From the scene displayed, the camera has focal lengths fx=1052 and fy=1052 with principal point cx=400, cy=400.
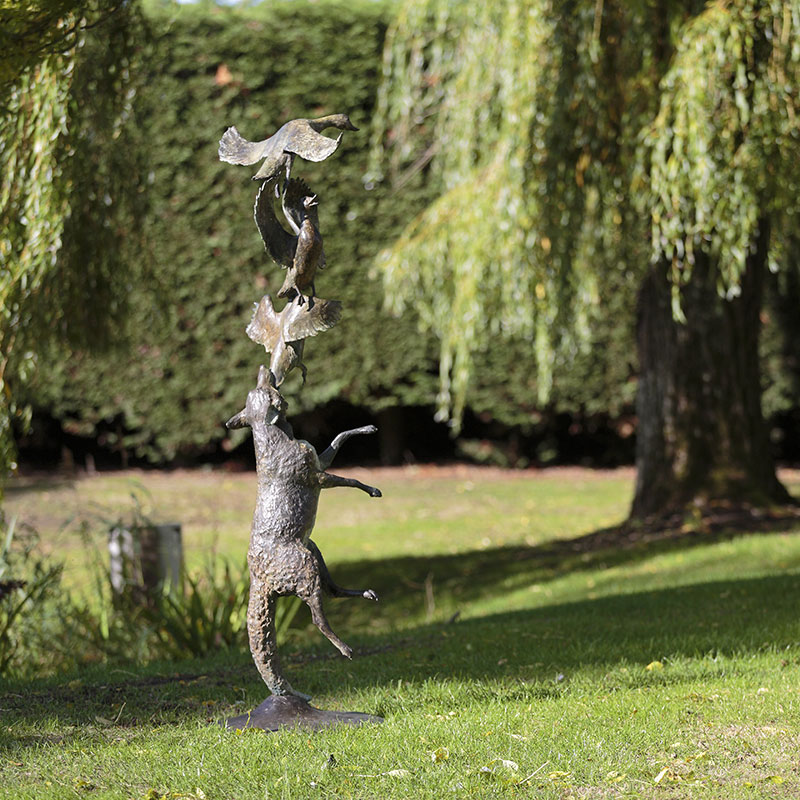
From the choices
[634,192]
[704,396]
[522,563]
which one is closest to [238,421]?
[634,192]

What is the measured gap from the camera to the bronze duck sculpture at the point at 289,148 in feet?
10.9

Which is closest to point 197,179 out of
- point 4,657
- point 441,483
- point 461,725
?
point 441,483

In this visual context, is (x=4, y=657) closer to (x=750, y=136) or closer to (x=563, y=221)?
(x=563, y=221)

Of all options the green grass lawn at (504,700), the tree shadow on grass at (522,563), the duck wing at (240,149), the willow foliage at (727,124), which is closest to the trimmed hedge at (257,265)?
the tree shadow on grass at (522,563)

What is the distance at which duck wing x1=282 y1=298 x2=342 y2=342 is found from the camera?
340 cm

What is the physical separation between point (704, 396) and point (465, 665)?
14.0 feet

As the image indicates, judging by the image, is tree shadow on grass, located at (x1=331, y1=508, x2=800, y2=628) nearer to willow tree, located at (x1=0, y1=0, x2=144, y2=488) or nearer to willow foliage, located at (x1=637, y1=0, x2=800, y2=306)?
willow foliage, located at (x1=637, y1=0, x2=800, y2=306)

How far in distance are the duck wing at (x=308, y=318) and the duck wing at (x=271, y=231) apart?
222 mm

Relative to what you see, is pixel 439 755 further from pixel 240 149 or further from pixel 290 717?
pixel 240 149

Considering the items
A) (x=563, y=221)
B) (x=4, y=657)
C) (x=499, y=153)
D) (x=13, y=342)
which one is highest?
(x=499, y=153)

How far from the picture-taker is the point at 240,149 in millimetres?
3582

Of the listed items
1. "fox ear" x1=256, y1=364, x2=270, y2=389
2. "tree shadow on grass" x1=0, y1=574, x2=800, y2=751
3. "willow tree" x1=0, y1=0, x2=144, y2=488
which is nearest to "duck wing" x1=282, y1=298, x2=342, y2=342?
"fox ear" x1=256, y1=364, x2=270, y2=389

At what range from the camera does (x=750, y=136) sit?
6246 mm

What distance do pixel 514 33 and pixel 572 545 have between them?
3.75 metres
